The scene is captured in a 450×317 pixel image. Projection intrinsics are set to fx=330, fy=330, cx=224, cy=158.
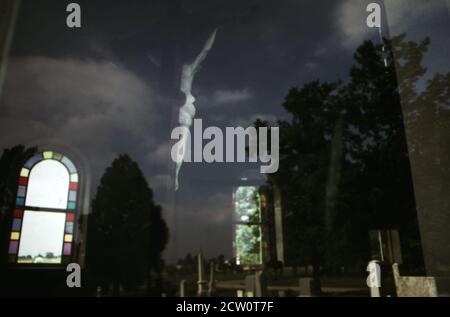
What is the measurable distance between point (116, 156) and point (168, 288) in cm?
205

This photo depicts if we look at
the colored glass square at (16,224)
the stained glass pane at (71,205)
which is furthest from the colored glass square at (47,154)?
the colored glass square at (16,224)

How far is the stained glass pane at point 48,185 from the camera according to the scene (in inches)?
178

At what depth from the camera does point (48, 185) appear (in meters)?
4.66

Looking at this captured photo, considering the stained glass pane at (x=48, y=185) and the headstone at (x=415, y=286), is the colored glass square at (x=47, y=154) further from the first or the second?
the headstone at (x=415, y=286)

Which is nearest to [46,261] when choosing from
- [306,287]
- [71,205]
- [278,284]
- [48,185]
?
[71,205]

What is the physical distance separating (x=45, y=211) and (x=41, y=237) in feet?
1.13

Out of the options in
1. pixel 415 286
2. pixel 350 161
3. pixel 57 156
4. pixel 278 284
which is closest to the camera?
pixel 415 286

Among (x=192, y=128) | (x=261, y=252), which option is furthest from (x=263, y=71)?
(x=261, y=252)

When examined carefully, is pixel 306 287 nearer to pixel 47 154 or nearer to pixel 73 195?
pixel 73 195

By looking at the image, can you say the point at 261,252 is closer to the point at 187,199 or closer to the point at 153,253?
the point at 187,199

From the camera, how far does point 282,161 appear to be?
436cm

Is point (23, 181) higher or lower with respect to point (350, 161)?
lower

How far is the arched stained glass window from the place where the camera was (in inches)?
170
